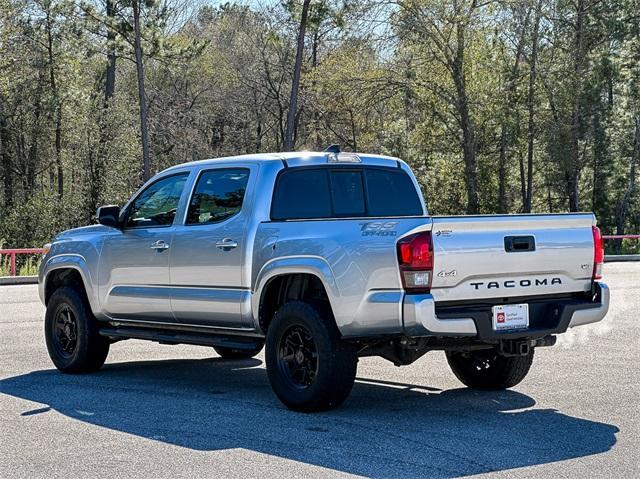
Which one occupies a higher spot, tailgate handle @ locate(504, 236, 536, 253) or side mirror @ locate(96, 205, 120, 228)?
side mirror @ locate(96, 205, 120, 228)

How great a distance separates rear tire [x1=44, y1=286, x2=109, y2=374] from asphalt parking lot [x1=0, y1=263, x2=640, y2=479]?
0.16 m

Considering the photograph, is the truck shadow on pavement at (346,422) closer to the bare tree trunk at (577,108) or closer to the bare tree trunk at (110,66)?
the bare tree trunk at (110,66)

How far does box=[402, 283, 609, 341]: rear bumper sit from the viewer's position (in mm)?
7746

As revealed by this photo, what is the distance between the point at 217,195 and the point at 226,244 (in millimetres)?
616

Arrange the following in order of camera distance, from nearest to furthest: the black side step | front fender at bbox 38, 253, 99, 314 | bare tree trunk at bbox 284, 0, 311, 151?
the black side step < front fender at bbox 38, 253, 99, 314 < bare tree trunk at bbox 284, 0, 311, 151

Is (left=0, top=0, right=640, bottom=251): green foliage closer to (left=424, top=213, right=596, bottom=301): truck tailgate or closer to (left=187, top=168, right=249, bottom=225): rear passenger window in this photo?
(left=187, top=168, right=249, bottom=225): rear passenger window

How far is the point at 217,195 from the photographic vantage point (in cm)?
967

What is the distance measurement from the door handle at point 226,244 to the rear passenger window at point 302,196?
390 mm

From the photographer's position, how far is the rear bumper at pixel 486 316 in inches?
305

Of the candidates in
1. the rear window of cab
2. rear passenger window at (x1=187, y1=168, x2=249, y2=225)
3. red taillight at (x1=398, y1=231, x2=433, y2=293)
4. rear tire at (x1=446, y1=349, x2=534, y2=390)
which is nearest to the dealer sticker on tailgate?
red taillight at (x1=398, y1=231, x2=433, y2=293)

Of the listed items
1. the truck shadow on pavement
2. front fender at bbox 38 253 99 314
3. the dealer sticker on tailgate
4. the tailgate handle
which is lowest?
the truck shadow on pavement

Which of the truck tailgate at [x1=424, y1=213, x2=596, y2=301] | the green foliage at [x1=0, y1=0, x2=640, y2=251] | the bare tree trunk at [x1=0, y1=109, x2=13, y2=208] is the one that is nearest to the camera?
the truck tailgate at [x1=424, y1=213, x2=596, y2=301]

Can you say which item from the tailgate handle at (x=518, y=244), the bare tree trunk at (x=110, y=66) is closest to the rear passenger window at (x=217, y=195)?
the tailgate handle at (x=518, y=244)

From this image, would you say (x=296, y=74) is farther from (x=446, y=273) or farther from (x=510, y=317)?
(x=446, y=273)
